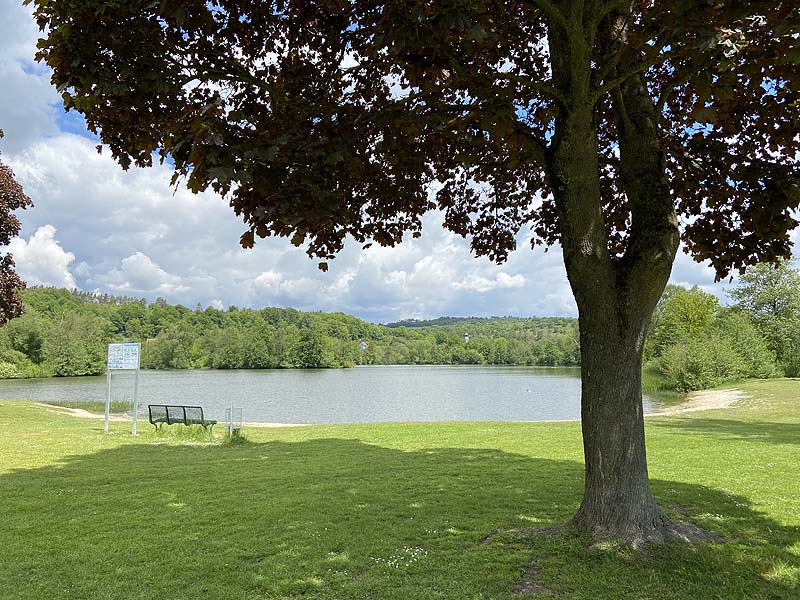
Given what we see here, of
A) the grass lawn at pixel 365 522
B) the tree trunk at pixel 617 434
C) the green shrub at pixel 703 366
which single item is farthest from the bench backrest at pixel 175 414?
the green shrub at pixel 703 366

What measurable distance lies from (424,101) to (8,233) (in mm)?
19284

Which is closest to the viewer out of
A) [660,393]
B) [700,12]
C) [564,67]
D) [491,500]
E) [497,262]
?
[700,12]

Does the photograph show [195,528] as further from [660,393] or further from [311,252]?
[660,393]

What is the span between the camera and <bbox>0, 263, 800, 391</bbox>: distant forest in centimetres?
4581

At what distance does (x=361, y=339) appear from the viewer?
494 ft

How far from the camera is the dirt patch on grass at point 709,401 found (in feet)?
90.4

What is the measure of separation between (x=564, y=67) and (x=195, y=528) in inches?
244

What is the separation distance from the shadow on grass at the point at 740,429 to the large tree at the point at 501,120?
9.57 metres

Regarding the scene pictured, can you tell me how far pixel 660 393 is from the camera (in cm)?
4109

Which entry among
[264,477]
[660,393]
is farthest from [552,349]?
[264,477]

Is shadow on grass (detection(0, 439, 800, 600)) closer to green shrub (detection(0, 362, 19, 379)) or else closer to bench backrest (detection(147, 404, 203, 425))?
bench backrest (detection(147, 404, 203, 425))

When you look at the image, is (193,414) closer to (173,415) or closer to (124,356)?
(173,415)

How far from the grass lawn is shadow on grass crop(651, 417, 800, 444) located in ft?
4.04

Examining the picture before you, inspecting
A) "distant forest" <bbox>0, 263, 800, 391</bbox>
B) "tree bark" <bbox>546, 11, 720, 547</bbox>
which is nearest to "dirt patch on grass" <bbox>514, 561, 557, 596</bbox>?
"tree bark" <bbox>546, 11, 720, 547</bbox>
